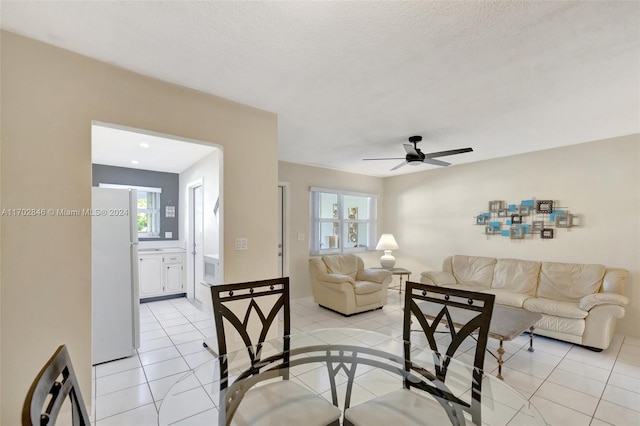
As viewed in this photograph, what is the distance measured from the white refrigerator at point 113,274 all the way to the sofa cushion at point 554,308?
4.55 m

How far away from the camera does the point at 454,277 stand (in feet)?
15.7

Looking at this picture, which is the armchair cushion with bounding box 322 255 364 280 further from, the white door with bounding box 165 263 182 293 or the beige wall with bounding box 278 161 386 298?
the white door with bounding box 165 263 182 293

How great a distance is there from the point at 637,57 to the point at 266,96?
8.91 ft

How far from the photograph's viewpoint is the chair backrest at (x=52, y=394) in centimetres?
68

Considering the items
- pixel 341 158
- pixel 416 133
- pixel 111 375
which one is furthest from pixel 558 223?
pixel 111 375

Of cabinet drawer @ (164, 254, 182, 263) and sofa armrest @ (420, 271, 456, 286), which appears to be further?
cabinet drawer @ (164, 254, 182, 263)

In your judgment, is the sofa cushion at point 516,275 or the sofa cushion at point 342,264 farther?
the sofa cushion at point 342,264

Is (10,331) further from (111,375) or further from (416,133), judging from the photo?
(416,133)

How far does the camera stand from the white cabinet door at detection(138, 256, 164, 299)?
15.7ft

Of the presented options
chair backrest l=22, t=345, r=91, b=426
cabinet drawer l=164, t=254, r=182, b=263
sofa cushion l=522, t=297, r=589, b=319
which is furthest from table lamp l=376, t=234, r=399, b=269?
chair backrest l=22, t=345, r=91, b=426

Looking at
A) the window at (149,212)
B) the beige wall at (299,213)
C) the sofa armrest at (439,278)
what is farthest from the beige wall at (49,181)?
the sofa armrest at (439,278)

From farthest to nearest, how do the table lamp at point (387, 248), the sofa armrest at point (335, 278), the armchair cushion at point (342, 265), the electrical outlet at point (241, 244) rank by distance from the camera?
the table lamp at point (387, 248) < the armchair cushion at point (342, 265) < the sofa armrest at point (335, 278) < the electrical outlet at point (241, 244)

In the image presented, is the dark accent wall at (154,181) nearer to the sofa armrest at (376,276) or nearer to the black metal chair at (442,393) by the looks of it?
the sofa armrest at (376,276)

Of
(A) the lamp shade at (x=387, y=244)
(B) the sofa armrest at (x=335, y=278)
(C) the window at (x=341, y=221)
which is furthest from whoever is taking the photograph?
(A) the lamp shade at (x=387, y=244)
